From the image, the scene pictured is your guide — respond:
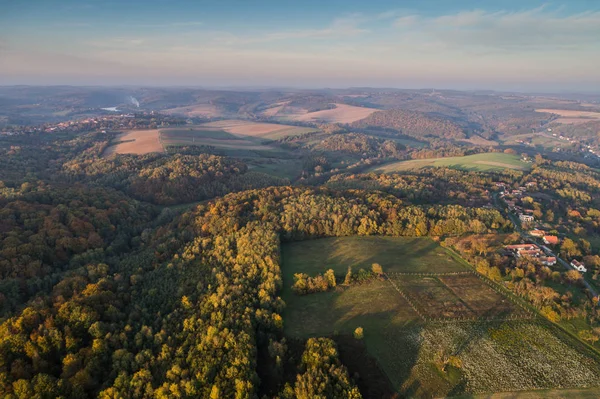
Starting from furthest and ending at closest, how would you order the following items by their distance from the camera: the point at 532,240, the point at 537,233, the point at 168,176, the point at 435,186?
the point at 168,176, the point at 435,186, the point at 537,233, the point at 532,240

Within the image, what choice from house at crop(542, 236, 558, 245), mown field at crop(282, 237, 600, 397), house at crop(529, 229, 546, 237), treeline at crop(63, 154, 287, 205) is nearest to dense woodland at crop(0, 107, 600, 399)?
treeline at crop(63, 154, 287, 205)

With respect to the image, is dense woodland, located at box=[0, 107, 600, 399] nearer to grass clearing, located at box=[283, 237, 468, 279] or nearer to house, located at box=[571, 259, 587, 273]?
house, located at box=[571, 259, 587, 273]

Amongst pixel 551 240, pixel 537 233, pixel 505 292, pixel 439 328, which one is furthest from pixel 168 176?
pixel 551 240

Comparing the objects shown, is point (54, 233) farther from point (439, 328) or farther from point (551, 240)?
point (551, 240)

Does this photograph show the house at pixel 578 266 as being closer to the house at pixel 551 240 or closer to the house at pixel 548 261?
the house at pixel 548 261

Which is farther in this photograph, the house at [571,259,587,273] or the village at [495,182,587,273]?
the village at [495,182,587,273]

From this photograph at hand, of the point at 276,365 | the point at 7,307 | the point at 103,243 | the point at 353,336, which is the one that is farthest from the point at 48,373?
the point at 103,243
